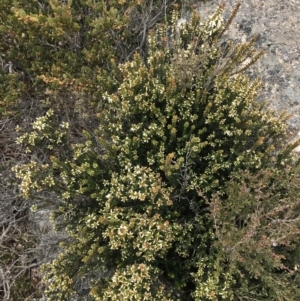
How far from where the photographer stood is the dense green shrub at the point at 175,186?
388 cm

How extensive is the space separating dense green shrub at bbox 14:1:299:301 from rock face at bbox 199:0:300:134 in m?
0.66

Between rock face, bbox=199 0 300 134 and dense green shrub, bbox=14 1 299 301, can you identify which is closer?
dense green shrub, bbox=14 1 299 301

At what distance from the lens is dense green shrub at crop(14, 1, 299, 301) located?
3.88 m

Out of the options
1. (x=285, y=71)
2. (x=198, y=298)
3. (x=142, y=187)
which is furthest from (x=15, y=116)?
(x=285, y=71)

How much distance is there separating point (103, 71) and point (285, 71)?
2.37 m

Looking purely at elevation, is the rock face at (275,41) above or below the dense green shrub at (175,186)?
above

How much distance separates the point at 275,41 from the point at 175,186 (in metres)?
2.55

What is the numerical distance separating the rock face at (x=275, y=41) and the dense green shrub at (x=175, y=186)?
663 mm

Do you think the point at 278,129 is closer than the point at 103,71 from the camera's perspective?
Yes

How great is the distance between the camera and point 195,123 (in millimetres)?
4449

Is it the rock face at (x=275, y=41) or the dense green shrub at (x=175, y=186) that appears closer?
the dense green shrub at (x=175, y=186)

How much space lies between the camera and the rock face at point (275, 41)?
16.7 feet

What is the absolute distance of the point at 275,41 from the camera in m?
5.38

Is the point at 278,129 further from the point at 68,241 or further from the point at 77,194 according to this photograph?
the point at 68,241
